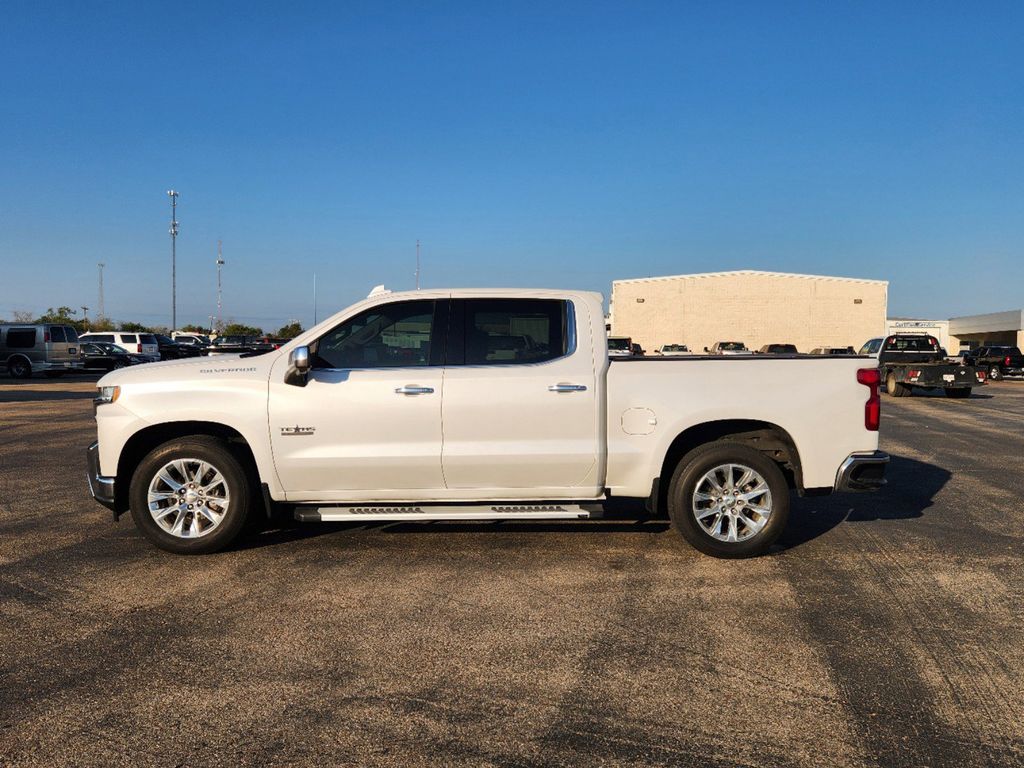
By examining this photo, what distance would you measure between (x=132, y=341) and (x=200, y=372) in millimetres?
33951

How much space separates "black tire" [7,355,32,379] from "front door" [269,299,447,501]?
2849 centimetres

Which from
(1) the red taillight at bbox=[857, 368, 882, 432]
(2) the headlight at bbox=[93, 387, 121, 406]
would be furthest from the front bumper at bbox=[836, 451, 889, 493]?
(2) the headlight at bbox=[93, 387, 121, 406]

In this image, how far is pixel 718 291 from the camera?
5400cm

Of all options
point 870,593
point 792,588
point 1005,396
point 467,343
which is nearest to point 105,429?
point 467,343

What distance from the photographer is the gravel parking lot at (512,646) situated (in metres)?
3.06

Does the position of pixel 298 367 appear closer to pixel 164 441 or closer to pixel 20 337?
pixel 164 441

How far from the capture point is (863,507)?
7.34m

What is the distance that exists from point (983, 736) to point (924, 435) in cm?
1134

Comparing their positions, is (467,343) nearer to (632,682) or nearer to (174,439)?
(174,439)

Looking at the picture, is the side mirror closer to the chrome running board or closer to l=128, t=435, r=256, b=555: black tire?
l=128, t=435, r=256, b=555: black tire

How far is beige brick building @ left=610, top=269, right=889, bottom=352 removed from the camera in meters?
53.3

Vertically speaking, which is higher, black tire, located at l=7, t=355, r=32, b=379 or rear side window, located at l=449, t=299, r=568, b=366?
rear side window, located at l=449, t=299, r=568, b=366

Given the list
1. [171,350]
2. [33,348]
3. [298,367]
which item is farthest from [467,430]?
[171,350]

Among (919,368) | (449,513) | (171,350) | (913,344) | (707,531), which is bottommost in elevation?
(707,531)
